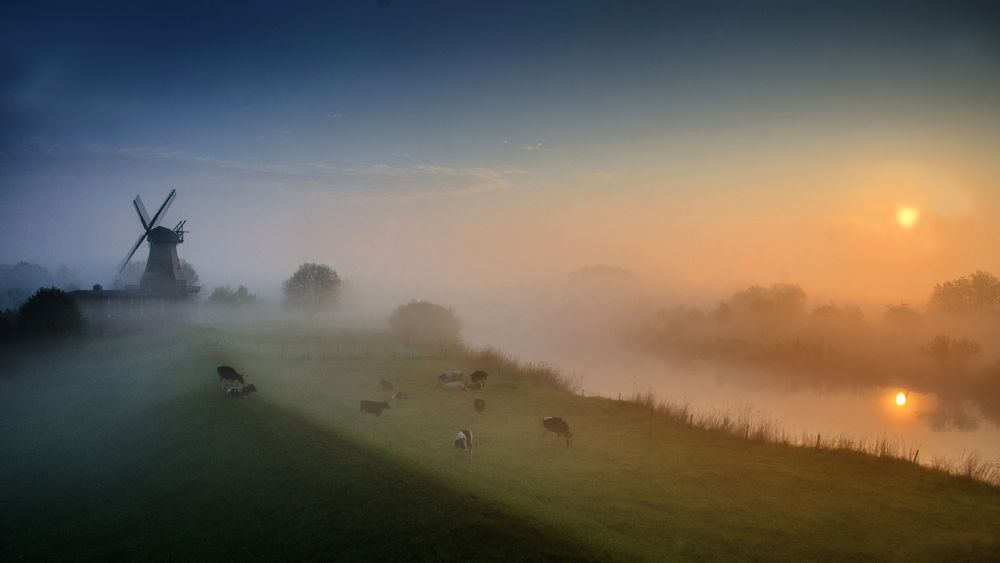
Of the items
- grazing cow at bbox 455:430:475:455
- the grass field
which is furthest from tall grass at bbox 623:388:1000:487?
grazing cow at bbox 455:430:475:455

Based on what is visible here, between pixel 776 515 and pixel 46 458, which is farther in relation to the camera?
pixel 46 458

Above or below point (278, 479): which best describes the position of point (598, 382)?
above

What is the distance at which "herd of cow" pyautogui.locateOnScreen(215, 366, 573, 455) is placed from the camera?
1025 inches

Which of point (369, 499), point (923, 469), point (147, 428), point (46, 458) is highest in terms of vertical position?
point (923, 469)

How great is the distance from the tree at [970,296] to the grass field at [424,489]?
7422cm

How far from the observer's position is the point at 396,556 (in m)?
14.5

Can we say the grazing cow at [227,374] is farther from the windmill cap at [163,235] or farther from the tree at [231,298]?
the tree at [231,298]

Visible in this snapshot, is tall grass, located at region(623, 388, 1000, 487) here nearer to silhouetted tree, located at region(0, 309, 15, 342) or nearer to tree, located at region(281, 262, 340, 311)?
silhouetted tree, located at region(0, 309, 15, 342)

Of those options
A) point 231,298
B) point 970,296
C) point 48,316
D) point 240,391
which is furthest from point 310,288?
point 970,296

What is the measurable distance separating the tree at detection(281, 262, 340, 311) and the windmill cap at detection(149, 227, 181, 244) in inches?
1124

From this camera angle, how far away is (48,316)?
51875 mm

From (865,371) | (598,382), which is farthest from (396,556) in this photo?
(865,371)

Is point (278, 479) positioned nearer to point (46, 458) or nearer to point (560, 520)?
point (560, 520)

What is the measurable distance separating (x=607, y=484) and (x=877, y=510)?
31.4ft
